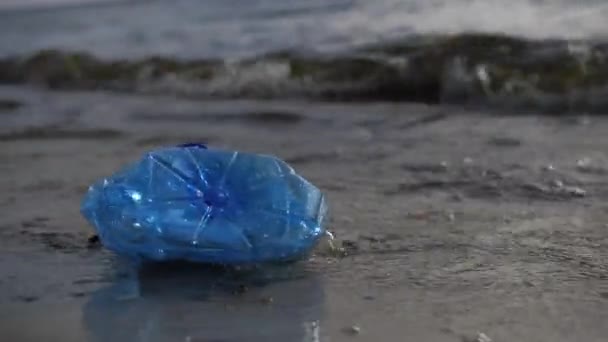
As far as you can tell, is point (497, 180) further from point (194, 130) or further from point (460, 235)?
point (194, 130)

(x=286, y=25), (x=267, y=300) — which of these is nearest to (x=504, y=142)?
(x=267, y=300)

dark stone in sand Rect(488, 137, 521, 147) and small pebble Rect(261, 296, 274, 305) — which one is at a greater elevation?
small pebble Rect(261, 296, 274, 305)

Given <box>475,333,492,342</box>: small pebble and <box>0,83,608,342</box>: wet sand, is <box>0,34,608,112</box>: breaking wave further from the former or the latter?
<box>475,333,492,342</box>: small pebble

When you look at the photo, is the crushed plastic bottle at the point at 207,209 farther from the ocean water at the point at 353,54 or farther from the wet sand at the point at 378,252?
the ocean water at the point at 353,54

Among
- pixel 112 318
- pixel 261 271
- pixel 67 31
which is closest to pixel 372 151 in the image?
pixel 261 271

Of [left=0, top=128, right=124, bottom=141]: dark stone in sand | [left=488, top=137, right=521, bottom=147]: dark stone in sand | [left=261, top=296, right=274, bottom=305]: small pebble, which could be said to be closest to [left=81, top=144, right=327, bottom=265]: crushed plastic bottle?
[left=261, top=296, right=274, bottom=305]: small pebble

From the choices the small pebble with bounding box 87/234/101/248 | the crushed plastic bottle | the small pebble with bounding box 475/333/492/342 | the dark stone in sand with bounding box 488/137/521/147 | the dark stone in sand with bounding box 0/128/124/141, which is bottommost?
the dark stone in sand with bounding box 0/128/124/141

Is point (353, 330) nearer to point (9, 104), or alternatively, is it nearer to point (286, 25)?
point (9, 104)
